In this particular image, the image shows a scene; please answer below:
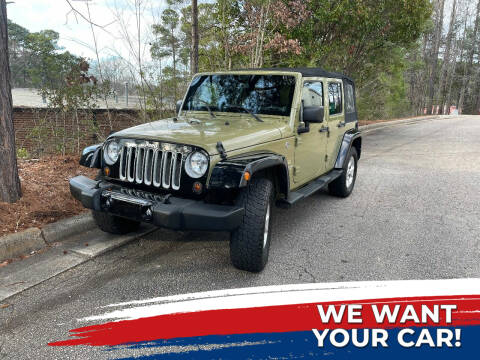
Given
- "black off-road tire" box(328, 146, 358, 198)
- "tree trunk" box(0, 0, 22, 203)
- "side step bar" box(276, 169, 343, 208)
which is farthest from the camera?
"black off-road tire" box(328, 146, 358, 198)

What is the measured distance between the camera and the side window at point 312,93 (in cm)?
449

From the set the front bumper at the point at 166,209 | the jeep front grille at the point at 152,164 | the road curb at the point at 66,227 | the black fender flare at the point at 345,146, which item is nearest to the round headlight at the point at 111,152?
the jeep front grille at the point at 152,164

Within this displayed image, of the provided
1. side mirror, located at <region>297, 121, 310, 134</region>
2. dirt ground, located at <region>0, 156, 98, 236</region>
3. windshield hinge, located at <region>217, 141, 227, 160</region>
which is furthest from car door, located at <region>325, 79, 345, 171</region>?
dirt ground, located at <region>0, 156, 98, 236</region>

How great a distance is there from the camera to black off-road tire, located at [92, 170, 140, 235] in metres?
3.97

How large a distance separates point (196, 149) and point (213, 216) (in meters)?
0.61

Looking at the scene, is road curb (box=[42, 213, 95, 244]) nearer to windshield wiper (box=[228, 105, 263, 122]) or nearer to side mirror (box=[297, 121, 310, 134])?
windshield wiper (box=[228, 105, 263, 122])

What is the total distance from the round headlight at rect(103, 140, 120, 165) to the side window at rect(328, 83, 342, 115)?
3.04 m

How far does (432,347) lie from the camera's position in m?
2.53

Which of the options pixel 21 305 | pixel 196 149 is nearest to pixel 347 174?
pixel 196 149

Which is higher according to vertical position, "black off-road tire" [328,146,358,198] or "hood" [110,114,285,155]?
"hood" [110,114,285,155]

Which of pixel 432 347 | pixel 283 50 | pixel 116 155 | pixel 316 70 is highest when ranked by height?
pixel 283 50

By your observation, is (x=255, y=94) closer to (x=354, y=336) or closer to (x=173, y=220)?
(x=173, y=220)

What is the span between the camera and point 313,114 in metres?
4.11

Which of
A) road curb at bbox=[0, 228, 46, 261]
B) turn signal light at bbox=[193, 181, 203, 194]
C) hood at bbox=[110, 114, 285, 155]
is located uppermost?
hood at bbox=[110, 114, 285, 155]
